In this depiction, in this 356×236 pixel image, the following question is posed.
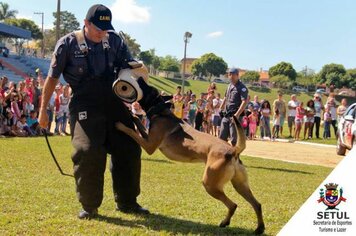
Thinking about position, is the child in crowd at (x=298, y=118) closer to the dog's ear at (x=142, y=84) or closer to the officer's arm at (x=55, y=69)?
the dog's ear at (x=142, y=84)

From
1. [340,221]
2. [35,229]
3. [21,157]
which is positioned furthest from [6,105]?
[340,221]

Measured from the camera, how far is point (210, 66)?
111812mm

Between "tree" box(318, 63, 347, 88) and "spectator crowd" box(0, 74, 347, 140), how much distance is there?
86154 millimetres

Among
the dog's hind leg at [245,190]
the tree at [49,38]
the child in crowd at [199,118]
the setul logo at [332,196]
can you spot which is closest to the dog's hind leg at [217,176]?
the dog's hind leg at [245,190]

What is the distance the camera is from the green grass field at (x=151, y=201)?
461 cm

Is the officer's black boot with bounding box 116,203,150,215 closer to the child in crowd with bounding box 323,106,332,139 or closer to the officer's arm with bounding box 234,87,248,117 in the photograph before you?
the officer's arm with bounding box 234,87,248,117

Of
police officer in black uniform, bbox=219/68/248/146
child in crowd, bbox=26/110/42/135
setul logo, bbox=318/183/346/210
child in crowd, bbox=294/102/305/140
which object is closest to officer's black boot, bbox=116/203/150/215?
setul logo, bbox=318/183/346/210

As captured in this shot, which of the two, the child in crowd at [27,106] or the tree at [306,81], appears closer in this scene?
the child in crowd at [27,106]

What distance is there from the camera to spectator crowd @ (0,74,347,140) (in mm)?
14508

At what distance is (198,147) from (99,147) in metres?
1.15

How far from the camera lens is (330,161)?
12.8 meters

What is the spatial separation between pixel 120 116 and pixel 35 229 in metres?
1.56

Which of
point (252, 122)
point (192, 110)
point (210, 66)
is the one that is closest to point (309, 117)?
point (252, 122)

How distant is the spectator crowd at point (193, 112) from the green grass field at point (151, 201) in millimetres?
4672
